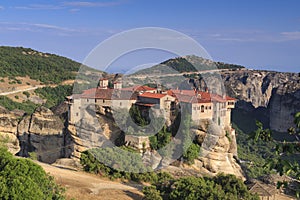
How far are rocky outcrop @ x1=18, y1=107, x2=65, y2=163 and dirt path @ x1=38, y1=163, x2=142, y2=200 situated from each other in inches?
448

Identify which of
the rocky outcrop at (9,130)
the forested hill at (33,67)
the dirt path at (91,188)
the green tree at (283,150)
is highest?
the forested hill at (33,67)

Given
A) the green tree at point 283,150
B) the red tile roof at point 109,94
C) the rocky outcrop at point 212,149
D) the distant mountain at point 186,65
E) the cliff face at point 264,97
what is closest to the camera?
the green tree at point 283,150

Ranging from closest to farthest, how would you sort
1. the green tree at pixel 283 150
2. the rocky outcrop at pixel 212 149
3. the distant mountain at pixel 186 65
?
1. the green tree at pixel 283 150
2. the rocky outcrop at pixel 212 149
3. the distant mountain at pixel 186 65

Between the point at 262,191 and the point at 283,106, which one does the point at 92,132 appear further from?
the point at 283,106

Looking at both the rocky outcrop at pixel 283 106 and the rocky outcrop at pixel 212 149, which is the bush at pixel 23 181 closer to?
the rocky outcrop at pixel 212 149

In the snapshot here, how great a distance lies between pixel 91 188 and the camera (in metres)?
19.9

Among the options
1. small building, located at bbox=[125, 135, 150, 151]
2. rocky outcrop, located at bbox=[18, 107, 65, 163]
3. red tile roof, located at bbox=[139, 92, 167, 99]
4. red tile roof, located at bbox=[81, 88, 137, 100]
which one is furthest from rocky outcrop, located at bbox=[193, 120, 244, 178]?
rocky outcrop, located at bbox=[18, 107, 65, 163]

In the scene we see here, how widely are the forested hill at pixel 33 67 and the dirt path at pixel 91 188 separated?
5694 centimetres

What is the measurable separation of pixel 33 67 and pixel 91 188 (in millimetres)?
68377

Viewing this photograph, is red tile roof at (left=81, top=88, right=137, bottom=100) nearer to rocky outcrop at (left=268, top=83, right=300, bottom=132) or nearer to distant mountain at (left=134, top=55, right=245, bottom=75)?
distant mountain at (left=134, top=55, right=245, bottom=75)

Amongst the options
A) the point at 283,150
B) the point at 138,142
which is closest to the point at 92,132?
the point at 138,142

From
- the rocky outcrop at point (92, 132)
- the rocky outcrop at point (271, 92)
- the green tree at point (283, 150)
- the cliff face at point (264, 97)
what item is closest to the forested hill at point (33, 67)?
the cliff face at point (264, 97)

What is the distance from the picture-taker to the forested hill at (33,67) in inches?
3073

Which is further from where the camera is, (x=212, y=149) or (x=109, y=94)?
(x=212, y=149)
